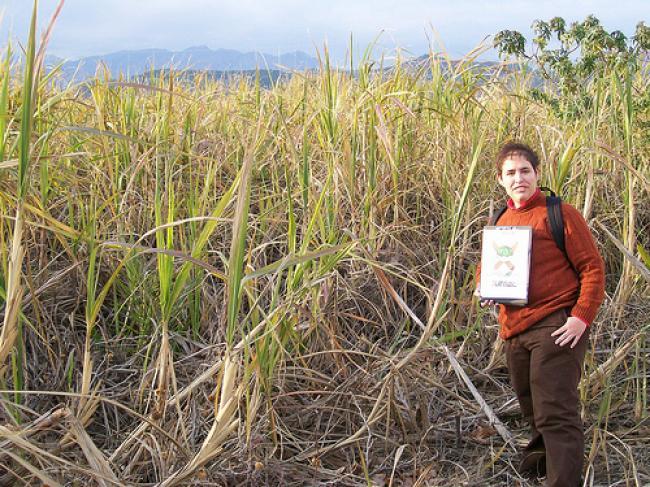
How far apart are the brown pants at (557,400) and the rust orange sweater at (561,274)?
0.04 metres

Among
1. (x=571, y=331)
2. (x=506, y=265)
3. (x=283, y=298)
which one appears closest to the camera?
(x=571, y=331)

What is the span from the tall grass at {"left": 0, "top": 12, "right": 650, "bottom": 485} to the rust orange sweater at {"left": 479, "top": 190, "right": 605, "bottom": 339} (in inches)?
9.6

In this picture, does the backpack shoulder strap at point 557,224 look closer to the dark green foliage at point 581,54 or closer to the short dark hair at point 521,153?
the short dark hair at point 521,153

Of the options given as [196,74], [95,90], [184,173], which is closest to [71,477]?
[184,173]

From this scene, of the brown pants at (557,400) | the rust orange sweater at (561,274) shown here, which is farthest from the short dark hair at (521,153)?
the brown pants at (557,400)

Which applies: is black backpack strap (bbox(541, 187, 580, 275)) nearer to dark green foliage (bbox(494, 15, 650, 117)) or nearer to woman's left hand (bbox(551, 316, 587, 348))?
woman's left hand (bbox(551, 316, 587, 348))

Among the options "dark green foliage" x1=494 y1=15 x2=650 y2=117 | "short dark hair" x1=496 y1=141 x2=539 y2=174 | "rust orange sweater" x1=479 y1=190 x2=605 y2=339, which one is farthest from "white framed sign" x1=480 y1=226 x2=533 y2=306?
"dark green foliage" x1=494 y1=15 x2=650 y2=117

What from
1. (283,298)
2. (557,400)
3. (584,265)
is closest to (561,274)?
(584,265)

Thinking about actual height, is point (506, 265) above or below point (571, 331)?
above

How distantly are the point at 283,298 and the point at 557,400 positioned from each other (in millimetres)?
904

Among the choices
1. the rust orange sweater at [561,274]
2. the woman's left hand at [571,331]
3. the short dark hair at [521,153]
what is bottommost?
the woman's left hand at [571,331]

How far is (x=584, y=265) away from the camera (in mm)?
1855

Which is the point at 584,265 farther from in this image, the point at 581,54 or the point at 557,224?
the point at 581,54

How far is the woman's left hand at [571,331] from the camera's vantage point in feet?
5.93
